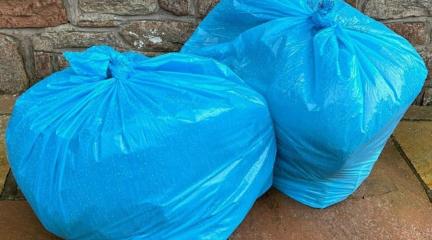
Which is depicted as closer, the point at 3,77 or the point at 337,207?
the point at 337,207

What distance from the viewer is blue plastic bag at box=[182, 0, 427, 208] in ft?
4.66

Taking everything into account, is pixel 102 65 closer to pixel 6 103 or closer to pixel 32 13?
pixel 32 13

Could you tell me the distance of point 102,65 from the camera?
4.85ft

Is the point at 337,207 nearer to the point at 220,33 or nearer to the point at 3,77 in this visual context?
the point at 220,33

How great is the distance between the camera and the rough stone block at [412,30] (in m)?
2.11

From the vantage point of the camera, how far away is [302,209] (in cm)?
174

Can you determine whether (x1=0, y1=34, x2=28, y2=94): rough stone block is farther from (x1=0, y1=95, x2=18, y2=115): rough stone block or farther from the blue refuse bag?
the blue refuse bag

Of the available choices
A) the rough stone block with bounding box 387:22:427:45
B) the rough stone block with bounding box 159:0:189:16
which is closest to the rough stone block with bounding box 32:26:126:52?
the rough stone block with bounding box 159:0:189:16

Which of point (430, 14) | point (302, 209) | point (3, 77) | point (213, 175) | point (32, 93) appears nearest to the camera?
point (213, 175)

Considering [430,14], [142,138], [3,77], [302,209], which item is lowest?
[302,209]

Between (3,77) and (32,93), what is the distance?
2.79ft

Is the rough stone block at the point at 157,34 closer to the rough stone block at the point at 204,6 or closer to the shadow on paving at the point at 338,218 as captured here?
the rough stone block at the point at 204,6

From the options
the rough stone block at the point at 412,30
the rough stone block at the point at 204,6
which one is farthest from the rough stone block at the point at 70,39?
the rough stone block at the point at 412,30

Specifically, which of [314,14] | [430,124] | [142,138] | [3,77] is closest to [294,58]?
[314,14]
